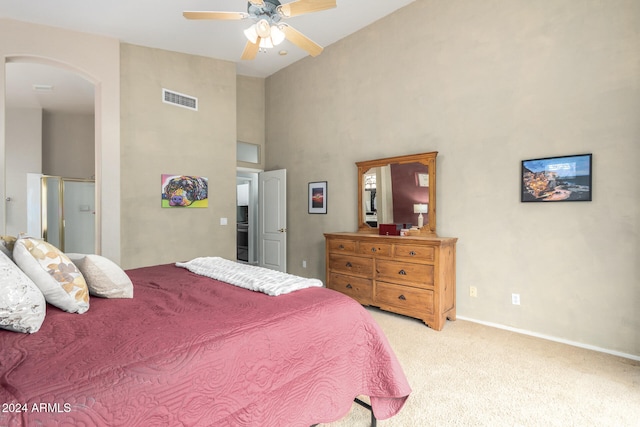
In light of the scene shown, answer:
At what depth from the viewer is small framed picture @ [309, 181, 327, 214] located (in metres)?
5.20

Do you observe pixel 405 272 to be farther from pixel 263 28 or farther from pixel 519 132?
pixel 263 28

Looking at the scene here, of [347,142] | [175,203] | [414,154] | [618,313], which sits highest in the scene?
[347,142]

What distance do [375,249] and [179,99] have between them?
3671mm

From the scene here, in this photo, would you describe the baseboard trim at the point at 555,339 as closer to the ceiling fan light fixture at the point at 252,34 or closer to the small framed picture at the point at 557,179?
the small framed picture at the point at 557,179

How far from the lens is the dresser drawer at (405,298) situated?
3416 mm

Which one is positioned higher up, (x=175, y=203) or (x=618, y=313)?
(x=175, y=203)

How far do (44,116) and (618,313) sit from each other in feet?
30.9

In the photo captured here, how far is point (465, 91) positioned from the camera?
3.64 m

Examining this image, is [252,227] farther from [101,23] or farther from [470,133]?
[470,133]

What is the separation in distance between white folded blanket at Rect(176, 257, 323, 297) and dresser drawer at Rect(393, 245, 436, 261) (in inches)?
65.2

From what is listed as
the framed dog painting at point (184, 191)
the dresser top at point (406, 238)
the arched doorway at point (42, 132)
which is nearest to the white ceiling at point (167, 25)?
the arched doorway at point (42, 132)

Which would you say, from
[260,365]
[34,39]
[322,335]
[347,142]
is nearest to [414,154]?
[347,142]

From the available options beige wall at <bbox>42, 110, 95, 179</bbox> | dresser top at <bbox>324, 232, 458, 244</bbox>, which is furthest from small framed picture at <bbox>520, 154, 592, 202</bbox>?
beige wall at <bbox>42, 110, 95, 179</bbox>

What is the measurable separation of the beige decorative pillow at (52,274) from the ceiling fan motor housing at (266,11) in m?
2.37
